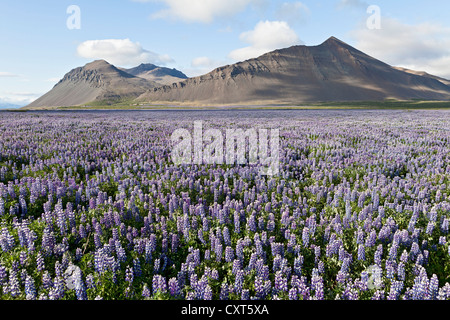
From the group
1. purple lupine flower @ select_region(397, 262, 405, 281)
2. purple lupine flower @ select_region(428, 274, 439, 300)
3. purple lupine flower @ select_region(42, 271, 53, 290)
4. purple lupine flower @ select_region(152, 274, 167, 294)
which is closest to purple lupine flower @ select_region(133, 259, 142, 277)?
purple lupine flower @ select_region(152, 274, 167, 294)

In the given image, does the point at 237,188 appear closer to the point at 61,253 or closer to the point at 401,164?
the point at 61,253

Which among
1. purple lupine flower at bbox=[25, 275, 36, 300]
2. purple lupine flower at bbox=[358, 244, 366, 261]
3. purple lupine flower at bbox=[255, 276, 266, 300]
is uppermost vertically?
purple lupine flower at bbox=[25, 275, 36, 300]

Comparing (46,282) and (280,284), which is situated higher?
(46,282)

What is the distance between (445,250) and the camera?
4043mm

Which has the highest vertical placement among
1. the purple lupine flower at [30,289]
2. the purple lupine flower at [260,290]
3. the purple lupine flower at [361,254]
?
the purple lupine flower at [30,289]

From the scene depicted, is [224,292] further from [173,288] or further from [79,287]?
[79,287]

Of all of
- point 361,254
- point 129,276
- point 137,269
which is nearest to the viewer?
point 129,276

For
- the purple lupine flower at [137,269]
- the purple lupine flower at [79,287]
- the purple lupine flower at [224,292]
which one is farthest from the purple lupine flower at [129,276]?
the purple lupine flower at [224,292]

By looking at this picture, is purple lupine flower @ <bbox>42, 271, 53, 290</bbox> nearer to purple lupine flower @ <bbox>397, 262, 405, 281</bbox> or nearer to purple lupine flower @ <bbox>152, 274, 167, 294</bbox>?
purple lupine flower @ <bbox>152, 274, 167, 294</bbox>

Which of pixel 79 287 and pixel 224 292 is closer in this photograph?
pixel 79 287

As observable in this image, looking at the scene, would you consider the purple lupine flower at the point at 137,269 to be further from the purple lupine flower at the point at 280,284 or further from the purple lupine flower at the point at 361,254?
the purple lupine flower at the point at 361,254

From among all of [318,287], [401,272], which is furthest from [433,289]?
[318,287]
